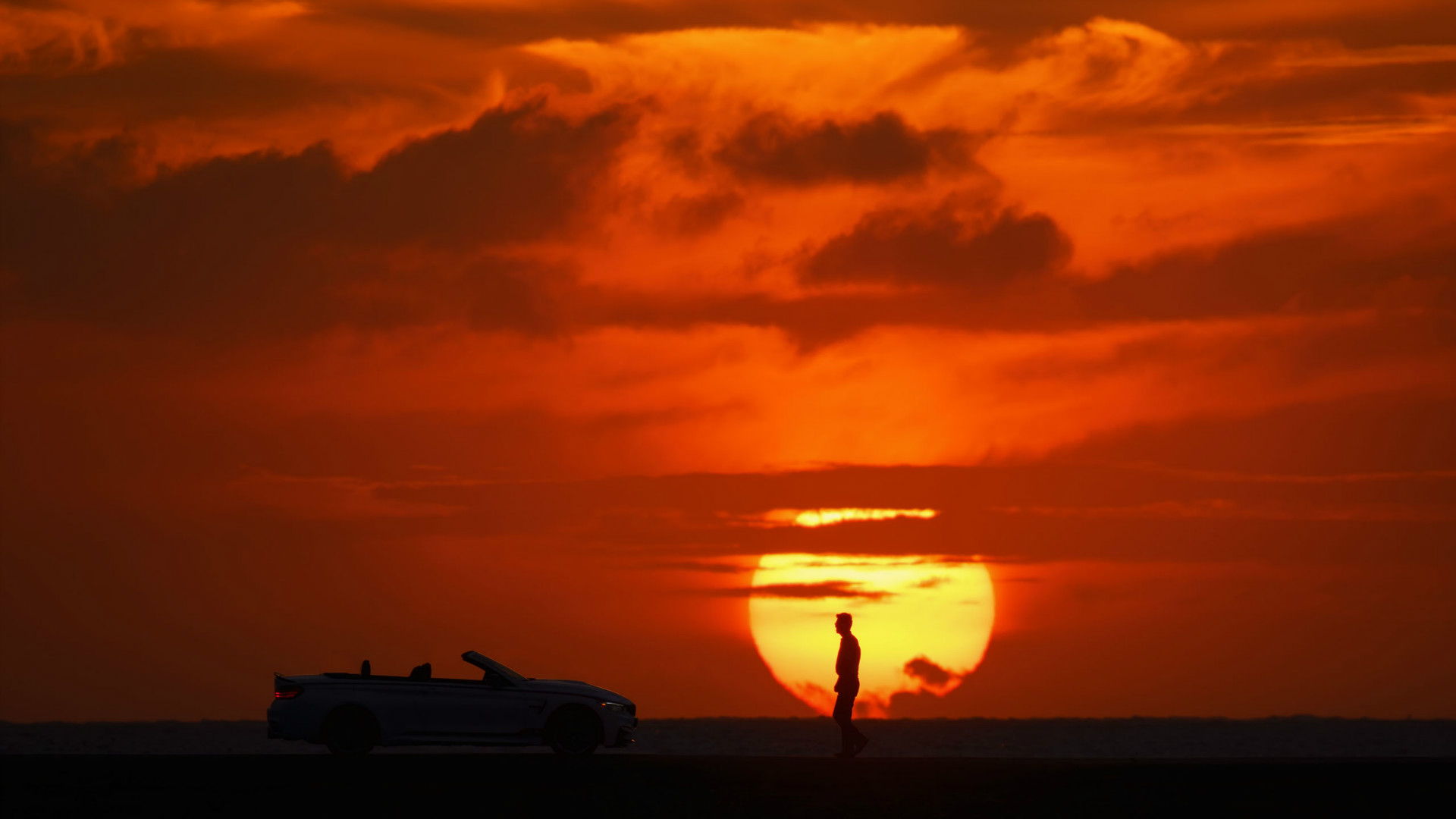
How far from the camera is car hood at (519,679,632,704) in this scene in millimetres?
27641

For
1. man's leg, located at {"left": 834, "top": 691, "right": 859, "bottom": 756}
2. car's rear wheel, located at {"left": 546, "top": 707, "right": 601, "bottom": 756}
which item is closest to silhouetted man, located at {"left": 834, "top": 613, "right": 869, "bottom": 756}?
man's leg, located at {"left": 834, "top": 691, "right": 859, "bottom": 756}

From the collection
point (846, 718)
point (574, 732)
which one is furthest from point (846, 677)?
point (574, 732)

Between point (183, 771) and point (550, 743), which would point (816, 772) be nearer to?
point (550, 743)

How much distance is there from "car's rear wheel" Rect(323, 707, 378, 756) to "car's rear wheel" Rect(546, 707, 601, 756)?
279cm

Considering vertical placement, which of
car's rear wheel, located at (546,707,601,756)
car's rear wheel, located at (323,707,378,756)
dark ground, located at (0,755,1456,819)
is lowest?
dark ground, located at (0,755,1456,819)

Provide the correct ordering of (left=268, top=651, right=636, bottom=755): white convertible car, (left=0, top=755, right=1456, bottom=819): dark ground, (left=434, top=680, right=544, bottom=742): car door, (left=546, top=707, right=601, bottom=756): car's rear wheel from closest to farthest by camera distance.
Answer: (left=0, top=755, right=1456, bottom=819): dark ground, (left=268, top=651, right=636, bottom=755): white convertible car, (left=434, top=680, right=544, bottom=742): car door, (left=546, top=707, right=601, bottom=756): car's rear wheel

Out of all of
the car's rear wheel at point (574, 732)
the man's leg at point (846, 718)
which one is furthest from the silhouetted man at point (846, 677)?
the car's rear wheel at point (574, 732)

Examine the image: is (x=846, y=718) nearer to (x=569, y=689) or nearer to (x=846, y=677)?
(x=846, y=677)

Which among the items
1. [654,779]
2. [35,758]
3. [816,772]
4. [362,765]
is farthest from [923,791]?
[35,758]

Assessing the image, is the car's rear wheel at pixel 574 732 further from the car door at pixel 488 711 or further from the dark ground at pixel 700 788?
the dark ground at pixel 700 788

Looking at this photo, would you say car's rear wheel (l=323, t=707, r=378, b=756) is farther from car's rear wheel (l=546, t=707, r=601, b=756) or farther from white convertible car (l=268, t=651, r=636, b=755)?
car's rear wheel (l=546, t=707, r=601, b=756)

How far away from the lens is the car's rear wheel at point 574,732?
27531mm

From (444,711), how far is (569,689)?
2.02 m

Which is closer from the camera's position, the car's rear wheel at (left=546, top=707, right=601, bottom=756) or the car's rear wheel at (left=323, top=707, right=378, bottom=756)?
the car's rear wheel at (left=323, top=707, right=378, bottom=756)
